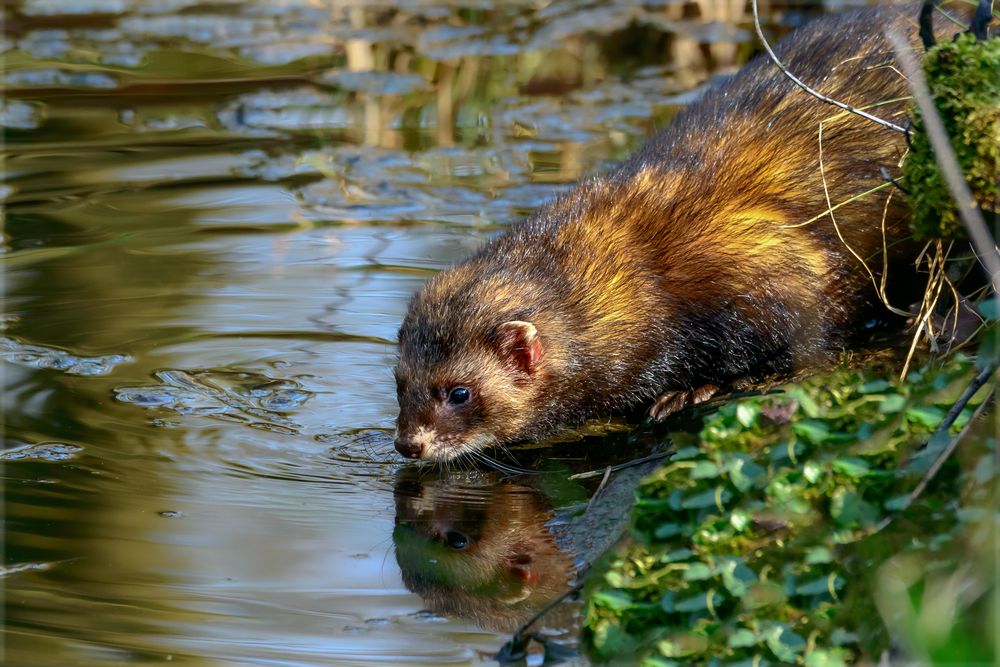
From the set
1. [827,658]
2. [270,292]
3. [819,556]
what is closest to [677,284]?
[270,292]

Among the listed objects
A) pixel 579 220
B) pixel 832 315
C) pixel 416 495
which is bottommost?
pixel 416 495

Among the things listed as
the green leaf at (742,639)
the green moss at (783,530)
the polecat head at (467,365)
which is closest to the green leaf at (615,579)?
the green moss at (783,530)

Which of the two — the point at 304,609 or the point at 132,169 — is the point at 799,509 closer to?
the point at 304,609

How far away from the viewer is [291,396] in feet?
22.8

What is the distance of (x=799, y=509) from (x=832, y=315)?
10.2ft

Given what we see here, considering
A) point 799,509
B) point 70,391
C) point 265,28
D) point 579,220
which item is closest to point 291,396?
point 70,391

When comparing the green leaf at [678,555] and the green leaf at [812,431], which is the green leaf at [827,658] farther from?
the green leaf at [812,431]

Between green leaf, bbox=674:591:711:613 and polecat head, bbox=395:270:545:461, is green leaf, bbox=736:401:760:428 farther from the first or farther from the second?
polecat head, bbox=395:270:545:461

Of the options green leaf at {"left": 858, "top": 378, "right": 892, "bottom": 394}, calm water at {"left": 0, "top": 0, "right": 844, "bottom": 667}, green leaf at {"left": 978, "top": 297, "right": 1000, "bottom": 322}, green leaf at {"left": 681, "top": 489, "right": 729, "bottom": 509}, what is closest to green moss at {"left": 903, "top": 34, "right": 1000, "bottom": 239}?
green leaf at {"left": 978, "top": 297, "right": 1000, "bottom": 322}

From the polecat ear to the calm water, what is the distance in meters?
0.44

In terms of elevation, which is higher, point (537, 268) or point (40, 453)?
point (537, 268)

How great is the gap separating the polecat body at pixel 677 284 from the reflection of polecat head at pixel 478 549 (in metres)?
0.47

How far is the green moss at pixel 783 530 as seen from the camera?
3.77 metres

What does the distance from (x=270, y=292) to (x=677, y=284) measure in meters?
2.50
